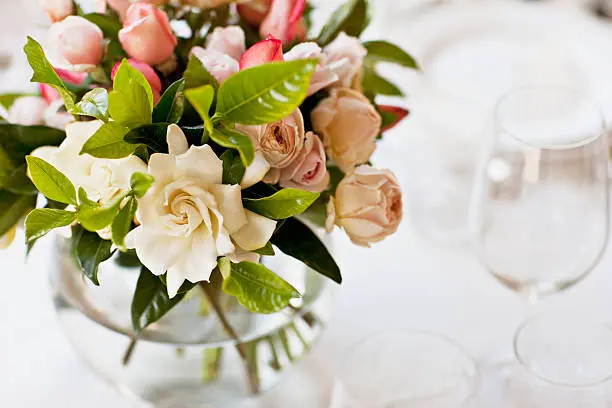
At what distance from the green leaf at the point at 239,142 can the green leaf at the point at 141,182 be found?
0.04 m

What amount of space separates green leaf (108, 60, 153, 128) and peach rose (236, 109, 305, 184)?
0.18 ft

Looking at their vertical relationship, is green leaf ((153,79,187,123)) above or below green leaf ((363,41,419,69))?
above

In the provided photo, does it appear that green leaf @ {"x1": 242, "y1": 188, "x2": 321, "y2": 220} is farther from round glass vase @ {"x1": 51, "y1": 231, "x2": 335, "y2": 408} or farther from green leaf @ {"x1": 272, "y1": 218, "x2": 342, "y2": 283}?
round glass vase @ {"x1": 51, "y1": 231, "x2": 335, "y2": 408}

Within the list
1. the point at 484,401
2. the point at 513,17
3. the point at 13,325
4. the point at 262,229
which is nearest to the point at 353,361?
the point at 484,401

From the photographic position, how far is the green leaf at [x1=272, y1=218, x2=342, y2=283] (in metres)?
0.56

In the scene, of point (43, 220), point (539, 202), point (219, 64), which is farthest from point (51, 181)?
point (539, 202)

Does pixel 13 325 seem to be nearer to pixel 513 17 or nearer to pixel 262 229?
pixel 262 229

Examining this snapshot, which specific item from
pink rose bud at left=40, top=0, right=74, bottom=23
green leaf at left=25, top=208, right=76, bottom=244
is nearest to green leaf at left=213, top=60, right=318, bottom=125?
green leaf at left=25, top=208, right=76, bottom=244

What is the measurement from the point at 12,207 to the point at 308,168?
0.77 feet

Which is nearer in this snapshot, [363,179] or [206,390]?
[363,179]

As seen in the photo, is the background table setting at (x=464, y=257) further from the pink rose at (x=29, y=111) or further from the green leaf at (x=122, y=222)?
the green leaf at (x=122, y=222)

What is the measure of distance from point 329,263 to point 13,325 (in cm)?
41

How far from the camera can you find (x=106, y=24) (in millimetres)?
591

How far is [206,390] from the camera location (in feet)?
2.41
